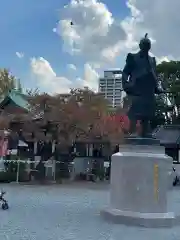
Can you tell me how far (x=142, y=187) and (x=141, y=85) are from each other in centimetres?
236

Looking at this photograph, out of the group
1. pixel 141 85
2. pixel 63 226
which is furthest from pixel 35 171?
pixel 63 226

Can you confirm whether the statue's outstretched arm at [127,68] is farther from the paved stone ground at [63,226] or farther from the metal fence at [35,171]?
the metal fence at [35,171]

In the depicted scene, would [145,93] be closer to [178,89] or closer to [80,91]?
[80,91]

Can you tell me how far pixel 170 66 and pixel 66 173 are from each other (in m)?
20.0

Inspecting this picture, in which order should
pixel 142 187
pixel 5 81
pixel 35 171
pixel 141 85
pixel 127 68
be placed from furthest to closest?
pixel 5 81 → pixel 35 171 → pixel 127 68 → pixel 141 85 → pixel 142 187

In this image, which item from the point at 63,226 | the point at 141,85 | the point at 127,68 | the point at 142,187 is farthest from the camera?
the point at 127,68

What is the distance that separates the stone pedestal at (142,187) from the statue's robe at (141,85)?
0.94 m

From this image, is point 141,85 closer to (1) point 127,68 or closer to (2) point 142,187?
(1) point 127,68

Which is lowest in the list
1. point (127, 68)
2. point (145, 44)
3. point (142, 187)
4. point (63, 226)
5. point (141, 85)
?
point (63, 226)

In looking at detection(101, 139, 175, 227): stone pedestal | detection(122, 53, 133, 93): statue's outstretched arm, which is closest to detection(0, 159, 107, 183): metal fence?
detection(122, 53, 133, 93): statue's outstretched arm

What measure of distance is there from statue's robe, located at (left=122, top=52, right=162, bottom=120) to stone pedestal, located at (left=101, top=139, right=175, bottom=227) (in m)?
0.94

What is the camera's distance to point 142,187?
8.40m

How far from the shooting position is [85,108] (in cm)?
2227

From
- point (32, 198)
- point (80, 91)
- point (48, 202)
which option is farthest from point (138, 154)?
point (80, 91)
